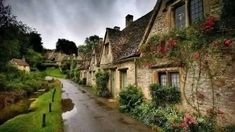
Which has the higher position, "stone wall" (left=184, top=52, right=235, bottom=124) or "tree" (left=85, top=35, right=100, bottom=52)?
"tree" (left=85, top=35, right=100, bottom=52)

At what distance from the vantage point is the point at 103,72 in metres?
21.9

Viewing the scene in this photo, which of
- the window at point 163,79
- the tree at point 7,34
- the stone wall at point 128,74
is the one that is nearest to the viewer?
the window at point 163,79

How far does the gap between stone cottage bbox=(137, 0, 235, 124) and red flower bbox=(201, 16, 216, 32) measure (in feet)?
1.26

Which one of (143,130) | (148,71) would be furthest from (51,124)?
(148,71)

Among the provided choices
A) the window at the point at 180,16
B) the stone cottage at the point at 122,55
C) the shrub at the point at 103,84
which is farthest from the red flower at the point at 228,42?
the shrub at the point at 103,84

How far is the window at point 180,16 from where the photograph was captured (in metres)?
10.6

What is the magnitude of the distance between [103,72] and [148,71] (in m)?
9.78

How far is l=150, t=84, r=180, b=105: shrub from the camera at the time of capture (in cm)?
1030

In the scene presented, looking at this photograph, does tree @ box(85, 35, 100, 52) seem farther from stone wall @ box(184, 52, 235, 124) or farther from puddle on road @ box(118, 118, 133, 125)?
stone wall @ box(184, 52, 235, 124)

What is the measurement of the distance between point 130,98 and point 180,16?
20.4ft

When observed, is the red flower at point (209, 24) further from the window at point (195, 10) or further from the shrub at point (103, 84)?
the shrub at point (103, 84)

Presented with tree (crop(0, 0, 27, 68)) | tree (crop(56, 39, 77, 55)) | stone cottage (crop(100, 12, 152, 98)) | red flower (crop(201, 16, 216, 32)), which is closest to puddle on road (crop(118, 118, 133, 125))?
stone cottage (crop(100, 12, 152, 98))

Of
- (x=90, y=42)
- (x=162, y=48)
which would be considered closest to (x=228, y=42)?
(x=162, y=48)

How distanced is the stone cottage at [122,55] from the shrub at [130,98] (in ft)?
2.70
